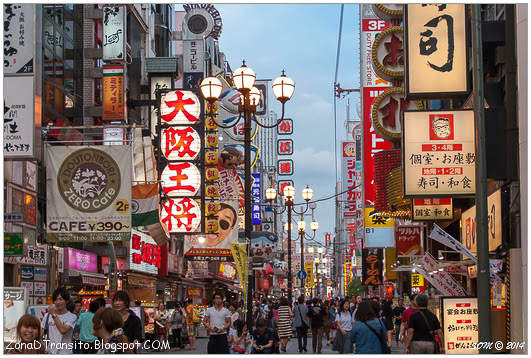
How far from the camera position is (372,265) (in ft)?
185

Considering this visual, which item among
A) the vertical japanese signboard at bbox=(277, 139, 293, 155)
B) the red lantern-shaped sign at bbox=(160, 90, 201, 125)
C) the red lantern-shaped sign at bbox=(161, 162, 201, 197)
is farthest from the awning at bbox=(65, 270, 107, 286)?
the vertical japanese signboard at bbox=(277, 139, 293, 155)

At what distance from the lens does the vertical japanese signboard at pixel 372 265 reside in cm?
5544

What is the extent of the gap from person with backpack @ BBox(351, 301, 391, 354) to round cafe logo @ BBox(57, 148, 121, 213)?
33.8 feet

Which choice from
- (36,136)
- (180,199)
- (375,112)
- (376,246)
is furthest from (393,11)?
(376,246)

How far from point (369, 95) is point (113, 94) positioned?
46.2 feet

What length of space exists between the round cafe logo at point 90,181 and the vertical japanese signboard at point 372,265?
1385 inches

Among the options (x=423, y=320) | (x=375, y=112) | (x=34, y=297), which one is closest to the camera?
(x=423, y=320)

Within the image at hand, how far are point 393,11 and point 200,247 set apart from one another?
1321cm

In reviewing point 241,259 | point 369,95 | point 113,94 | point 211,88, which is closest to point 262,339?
point 241,259

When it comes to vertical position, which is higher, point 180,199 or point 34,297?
point 180,199

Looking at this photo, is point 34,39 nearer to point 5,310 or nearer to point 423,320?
point 5,310

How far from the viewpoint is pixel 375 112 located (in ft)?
89.4

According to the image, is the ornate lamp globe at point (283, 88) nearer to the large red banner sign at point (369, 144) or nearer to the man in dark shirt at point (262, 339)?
the man in dark shirt at point (262, 339)

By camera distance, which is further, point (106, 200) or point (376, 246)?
point (376, 246)
